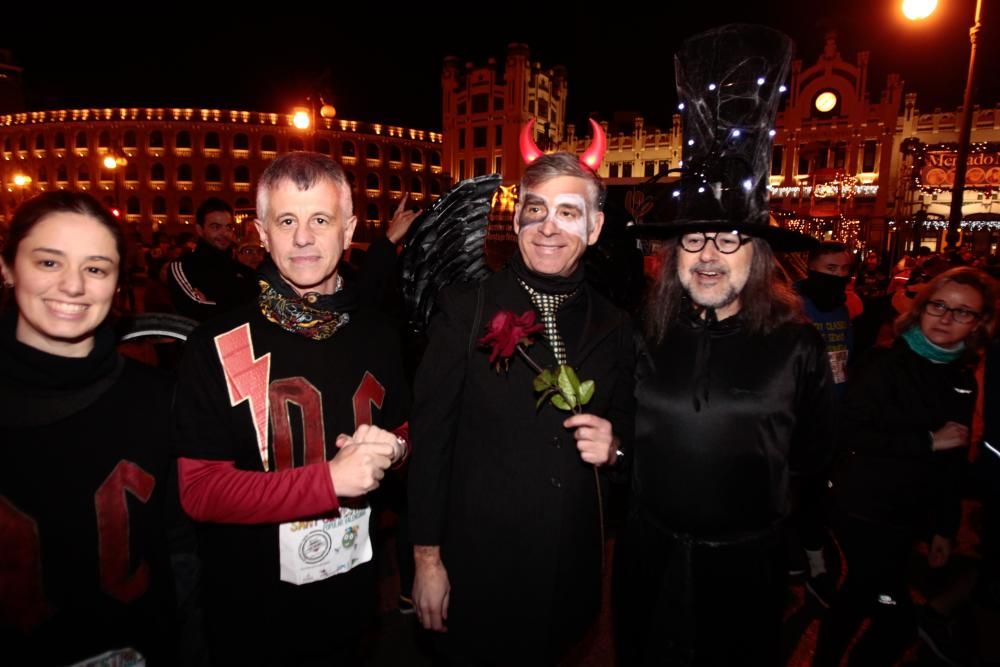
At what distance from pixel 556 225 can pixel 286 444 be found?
136cm

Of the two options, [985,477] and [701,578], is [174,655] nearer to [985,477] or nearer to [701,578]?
[701,578]

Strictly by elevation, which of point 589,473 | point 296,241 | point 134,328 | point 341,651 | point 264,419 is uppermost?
point 296,241

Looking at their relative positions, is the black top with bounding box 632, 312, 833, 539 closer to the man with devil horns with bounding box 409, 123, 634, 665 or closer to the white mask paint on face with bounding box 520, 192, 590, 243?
the man with devil horns with bounding box 409, 123, 634, 665

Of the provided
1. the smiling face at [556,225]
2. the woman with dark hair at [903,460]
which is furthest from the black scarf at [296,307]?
the woman with dark hair at [903,460]

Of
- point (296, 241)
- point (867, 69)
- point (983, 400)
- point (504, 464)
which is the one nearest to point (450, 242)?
point (296, 241)

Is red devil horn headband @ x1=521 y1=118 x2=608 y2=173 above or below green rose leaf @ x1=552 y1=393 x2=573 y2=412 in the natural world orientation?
above

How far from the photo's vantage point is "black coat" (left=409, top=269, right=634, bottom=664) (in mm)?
2094

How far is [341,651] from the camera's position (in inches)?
83.6

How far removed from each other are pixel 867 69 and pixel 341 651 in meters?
47.8

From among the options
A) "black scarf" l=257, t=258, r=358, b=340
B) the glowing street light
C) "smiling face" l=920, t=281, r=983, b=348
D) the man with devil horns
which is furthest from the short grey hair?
the glowing street light

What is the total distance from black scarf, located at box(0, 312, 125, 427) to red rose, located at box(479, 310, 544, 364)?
1259 mm

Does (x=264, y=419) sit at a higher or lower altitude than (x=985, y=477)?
higher

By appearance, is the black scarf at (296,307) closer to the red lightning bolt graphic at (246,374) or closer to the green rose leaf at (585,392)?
the red lightning bolt graphic at (246,374)

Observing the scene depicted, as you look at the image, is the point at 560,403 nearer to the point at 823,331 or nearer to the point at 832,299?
the point at 823,331
